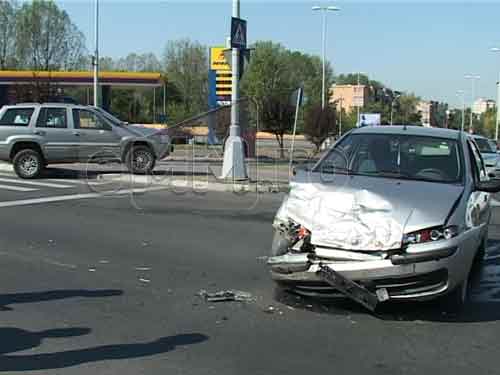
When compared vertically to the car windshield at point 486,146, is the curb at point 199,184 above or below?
below

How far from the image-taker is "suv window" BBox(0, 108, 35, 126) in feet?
56.9

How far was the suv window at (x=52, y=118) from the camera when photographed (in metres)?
17.4

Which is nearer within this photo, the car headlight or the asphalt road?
the asphalt road

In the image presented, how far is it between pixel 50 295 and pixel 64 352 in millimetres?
1670

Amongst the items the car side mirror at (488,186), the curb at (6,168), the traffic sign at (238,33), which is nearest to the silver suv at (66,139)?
the curb at (6,168)

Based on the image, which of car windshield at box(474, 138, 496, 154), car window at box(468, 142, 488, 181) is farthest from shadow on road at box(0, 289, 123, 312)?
car windshield at box(474, 138, 496, 154)

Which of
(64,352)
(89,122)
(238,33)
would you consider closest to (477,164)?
(64,352)

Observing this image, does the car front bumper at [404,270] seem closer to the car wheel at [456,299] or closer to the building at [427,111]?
the car wheel at [456,299]

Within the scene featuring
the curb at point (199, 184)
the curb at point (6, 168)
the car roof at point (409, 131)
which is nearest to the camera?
the car roof at point (409, 131)

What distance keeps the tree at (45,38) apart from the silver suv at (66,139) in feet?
180

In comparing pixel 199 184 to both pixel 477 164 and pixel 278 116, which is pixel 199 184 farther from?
pixel 278 116

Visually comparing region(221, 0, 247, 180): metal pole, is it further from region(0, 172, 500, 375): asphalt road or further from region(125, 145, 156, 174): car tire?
region(0, 172, 500, 375): asphalt road

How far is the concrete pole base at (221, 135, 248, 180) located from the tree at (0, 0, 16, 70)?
2399 inches

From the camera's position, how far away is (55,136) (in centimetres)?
1736
